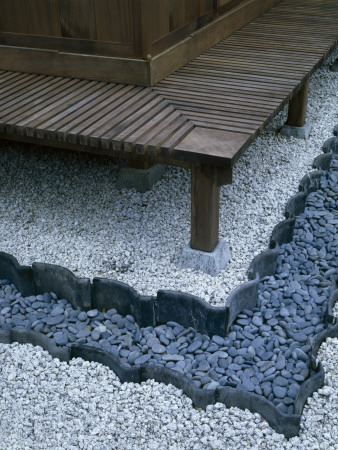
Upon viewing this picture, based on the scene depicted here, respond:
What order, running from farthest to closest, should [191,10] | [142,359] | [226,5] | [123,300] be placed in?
[226,5]
[191,10]
[123,300]
[142,359]

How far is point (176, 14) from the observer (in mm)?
4230

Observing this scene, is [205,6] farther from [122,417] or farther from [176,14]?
[122,417]

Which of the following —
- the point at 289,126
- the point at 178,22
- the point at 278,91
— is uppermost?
the point at 178,22

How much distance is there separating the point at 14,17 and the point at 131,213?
177 centimetres

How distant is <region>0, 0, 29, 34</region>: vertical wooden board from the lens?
4174mm

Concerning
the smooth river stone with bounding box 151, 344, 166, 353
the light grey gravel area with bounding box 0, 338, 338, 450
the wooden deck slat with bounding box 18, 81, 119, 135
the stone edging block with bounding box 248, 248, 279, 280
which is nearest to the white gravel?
the light grey gravel area with bounding box 0, 338, 338, 450

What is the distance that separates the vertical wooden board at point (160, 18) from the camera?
3.92 meters

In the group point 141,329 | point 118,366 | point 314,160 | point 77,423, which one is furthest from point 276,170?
point 77,423

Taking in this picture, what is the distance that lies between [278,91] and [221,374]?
6.91 ft

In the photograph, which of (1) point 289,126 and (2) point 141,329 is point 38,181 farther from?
(1) point 289,126

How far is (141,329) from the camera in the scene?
10.6 ft

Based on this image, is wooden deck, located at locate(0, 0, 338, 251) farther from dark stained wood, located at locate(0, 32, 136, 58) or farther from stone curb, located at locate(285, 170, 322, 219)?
stone curb, located at locate(285, 170, 322, 219)

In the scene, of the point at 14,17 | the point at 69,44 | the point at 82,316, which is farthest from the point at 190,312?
the point at 14,17

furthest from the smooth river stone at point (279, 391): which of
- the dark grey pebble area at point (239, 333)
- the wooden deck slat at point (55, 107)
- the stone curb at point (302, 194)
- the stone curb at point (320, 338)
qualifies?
the wooden deck slat at point (55, 107)
